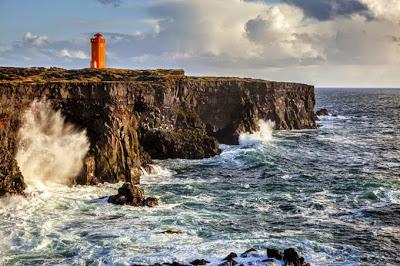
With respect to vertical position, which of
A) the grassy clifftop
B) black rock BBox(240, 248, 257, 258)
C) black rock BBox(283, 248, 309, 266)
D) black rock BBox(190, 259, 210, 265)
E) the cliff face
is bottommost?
black rock BBox(190, 259, 210, 265)

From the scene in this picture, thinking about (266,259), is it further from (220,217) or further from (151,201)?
(151,201)

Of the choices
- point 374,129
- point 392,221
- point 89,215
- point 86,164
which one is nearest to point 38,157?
point 86,164

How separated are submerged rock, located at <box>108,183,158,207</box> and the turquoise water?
96 centimetres

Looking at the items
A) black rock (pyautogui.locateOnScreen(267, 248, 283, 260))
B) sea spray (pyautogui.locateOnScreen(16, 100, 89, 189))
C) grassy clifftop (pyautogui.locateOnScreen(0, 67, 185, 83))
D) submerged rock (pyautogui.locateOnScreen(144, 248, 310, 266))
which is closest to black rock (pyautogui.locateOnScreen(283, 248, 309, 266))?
submerged rock (pyautogui.locateOnScreen(144, 248, 310, 266))

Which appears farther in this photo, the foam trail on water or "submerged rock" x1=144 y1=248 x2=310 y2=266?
the foam trail on water

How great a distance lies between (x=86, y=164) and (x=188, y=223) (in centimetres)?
1708

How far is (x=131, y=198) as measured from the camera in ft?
149

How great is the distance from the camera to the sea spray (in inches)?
2012

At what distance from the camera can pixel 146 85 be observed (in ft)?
240

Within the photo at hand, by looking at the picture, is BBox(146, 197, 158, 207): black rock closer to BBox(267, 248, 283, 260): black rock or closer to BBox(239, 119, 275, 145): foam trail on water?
BBox(267, 248, 283, 260): black rock

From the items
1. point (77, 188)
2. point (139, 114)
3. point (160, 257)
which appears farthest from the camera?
point (139, 114)

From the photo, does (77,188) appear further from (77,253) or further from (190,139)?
(190,139)

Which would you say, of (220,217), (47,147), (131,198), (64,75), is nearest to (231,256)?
(220,217)

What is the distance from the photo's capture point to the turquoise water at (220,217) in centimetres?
3366
